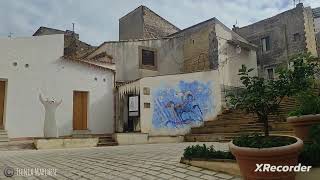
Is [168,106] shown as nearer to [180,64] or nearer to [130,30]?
[180,64]

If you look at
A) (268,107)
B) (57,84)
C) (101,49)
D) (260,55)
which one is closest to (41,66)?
(57,84)

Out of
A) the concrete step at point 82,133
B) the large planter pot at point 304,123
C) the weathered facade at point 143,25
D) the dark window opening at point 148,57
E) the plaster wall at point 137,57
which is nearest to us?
the large planter pot at point 304,123

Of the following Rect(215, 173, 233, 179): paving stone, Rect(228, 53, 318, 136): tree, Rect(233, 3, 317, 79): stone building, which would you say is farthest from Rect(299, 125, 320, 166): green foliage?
Rect(233, 3, 317, 79): stone building

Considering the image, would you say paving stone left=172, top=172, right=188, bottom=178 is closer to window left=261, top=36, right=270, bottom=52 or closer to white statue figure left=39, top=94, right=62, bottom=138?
white statue figure left=39, top=94, right=62, bottom=138

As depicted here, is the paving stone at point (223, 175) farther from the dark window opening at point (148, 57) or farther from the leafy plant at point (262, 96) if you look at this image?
the dark window opening at point (148, 57)

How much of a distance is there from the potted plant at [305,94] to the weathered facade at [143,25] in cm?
1897

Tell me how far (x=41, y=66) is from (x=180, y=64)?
9.34 m

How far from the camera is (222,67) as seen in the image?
1777 cm

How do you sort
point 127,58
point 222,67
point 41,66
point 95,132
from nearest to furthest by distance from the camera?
point 41,66 → point 95,132 → point 222,67 → point 127,58

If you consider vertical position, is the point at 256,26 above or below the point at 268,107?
above

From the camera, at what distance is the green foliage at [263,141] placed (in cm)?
398

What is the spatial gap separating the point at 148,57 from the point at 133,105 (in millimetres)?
5380

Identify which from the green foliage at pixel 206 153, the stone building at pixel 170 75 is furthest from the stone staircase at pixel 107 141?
the green foliage at pixel 206 153

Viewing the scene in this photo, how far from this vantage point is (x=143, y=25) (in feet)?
76.9
